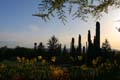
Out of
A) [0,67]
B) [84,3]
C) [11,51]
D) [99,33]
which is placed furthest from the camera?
[11,51]

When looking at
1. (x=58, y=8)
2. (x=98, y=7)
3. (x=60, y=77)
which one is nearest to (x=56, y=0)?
(x=58, y=8)

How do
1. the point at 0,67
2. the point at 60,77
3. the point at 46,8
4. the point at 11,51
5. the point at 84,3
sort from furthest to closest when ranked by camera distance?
1. the point at 11,51
2. the point at 0,67
3. the point at 60,77
4. the point at 84,3
5. the point at 46,8

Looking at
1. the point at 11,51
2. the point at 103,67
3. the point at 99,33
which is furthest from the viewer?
the point at 11,51

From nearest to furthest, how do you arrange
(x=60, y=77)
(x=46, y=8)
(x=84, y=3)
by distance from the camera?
1. (x=46, y=8)
2. (x=84, y=3)
3. (x=60, y=77)

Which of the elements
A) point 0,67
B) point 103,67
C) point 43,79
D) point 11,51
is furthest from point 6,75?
point 11,51

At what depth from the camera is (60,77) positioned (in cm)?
1027

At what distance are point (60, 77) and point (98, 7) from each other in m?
2.58

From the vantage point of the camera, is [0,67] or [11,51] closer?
[0,67]

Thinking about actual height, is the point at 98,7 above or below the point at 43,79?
above

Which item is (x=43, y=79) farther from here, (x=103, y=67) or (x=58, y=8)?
(x=58, y=8)

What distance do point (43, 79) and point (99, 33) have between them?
66.2 feet

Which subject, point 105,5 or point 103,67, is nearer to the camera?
point 105,5

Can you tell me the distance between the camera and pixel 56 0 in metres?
7.70

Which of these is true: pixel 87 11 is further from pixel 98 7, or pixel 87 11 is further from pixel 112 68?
pixel 112 68
